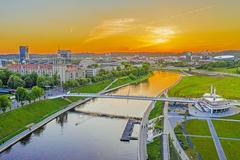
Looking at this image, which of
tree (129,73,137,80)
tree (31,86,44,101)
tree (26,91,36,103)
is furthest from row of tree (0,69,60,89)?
tree (129,73,137,80)

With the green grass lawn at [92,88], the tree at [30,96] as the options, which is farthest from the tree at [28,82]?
the tree at [30,96]

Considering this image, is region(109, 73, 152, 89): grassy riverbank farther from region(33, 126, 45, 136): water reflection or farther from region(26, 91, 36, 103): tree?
region(33, 126, 45, 136): water reflection

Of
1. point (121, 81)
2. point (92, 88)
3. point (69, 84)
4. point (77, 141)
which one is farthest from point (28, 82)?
point (77, 141)

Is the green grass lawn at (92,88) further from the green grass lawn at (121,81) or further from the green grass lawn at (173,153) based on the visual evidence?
the green grass lawn at (173,153)

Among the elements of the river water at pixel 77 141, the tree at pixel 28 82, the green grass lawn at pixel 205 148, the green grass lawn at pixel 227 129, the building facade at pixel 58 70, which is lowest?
the river water at pixel 77 141

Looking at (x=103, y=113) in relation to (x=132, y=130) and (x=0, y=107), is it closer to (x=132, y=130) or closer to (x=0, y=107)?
Result: (x=132, y=130)

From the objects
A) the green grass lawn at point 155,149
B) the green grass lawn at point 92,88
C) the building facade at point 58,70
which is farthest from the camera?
the building facade at point 58,70

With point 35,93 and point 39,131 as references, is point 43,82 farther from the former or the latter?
point 39,131
